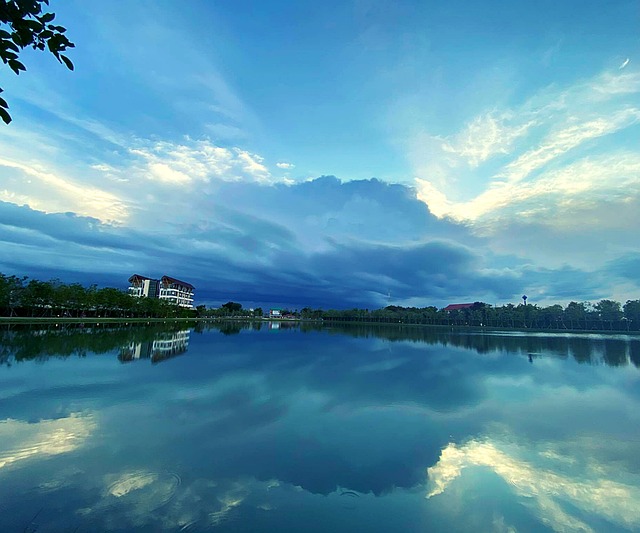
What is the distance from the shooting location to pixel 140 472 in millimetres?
7316

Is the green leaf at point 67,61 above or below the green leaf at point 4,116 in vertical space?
above

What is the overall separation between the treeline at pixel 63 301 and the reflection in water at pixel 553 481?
6098 cm

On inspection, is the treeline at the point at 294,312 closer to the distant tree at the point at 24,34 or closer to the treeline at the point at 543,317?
the treeline at the point at 543,317

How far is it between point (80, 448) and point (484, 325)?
13324 centimetres

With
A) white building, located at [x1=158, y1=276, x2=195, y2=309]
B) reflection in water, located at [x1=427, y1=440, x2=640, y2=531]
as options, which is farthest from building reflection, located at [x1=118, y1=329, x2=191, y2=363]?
white building, located at [x1=158, y1=276, x2=195, y2=309]

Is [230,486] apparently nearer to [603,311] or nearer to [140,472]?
[140,472]

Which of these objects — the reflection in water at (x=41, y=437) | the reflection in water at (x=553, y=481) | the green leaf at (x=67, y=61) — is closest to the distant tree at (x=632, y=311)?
the reflection in water at (x=553, y=481)

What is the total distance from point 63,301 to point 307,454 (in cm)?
6803

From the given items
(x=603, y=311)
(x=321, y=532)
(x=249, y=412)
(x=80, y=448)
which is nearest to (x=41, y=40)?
(x=321, y=532)

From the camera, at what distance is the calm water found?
6102 millimetres

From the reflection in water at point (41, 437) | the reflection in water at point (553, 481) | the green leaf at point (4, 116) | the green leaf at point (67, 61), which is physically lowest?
the reflection in water at point (41, 437)

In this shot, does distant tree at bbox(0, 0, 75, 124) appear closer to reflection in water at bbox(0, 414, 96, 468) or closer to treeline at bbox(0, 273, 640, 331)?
reflection in water at bbox(0, 414, 96, 468)

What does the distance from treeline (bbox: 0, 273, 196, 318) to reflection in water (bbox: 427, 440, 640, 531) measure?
61.0m

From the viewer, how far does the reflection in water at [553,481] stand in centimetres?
653
